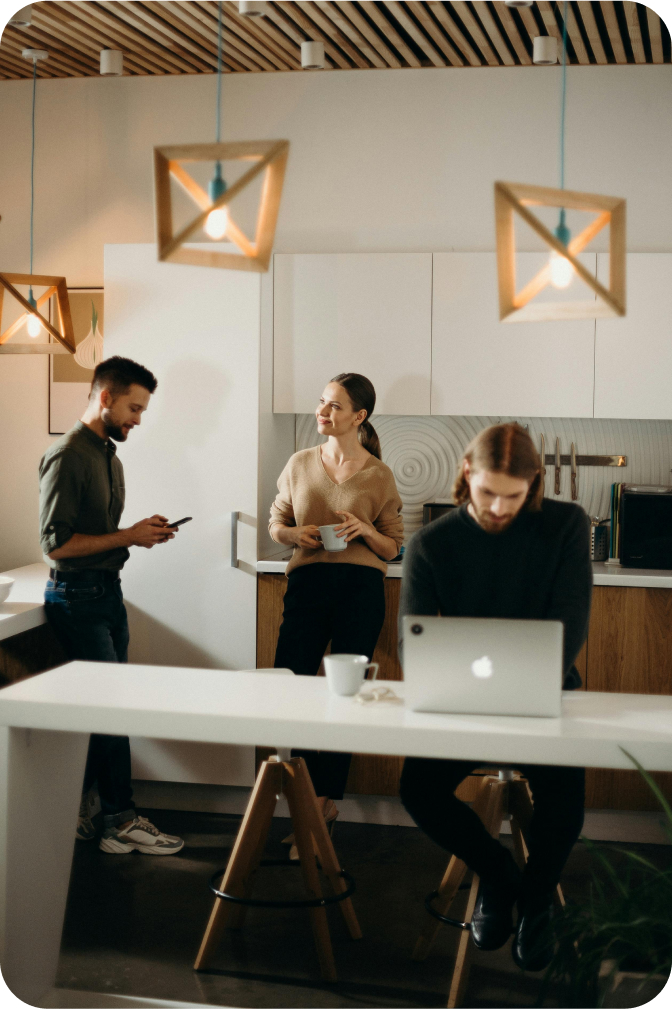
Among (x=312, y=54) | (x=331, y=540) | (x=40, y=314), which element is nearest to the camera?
(x=331, y=540)

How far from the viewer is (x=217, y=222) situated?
1.80 metres

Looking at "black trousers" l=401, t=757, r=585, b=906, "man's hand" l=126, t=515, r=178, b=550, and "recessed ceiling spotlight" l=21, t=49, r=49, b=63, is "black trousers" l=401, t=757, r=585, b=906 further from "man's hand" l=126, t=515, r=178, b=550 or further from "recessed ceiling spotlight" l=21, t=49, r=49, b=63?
"recessed ceiling spotlight" l=21, t=49, r=49, b=63

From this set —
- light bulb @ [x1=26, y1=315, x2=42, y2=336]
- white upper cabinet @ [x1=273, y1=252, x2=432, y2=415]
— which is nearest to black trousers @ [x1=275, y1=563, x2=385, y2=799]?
white upper cabinet @ [x1=273, y1=252, x2=432, y2=415]

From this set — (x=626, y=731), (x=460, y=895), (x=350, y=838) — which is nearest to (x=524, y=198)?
(x=626, y=731)

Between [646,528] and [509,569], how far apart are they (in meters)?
1.38

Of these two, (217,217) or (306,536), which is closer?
(217,217)

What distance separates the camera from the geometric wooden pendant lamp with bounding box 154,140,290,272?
1.79m

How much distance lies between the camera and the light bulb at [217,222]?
1.79m

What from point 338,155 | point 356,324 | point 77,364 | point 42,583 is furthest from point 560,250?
point 77,364

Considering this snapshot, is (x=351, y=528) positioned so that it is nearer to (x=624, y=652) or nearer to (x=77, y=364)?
(x=624, y=652)

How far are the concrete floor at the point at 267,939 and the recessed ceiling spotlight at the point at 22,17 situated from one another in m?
2.84

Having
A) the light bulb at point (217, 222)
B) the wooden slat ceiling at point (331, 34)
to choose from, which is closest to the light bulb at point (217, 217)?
the light bulb at point (217, 222)

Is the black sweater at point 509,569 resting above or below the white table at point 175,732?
above

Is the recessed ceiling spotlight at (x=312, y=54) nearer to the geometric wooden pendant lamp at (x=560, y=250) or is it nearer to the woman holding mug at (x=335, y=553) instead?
the woman holding mug at (x=335, y=553)
